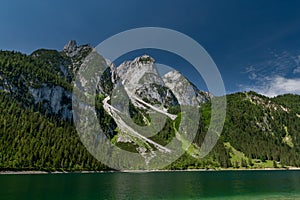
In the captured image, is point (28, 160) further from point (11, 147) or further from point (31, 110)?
point (31, 110)

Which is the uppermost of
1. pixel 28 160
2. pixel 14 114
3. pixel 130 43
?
pixel 14 114

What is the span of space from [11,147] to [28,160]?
17.0 m

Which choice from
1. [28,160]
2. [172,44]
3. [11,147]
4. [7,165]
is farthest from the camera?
[11,147]

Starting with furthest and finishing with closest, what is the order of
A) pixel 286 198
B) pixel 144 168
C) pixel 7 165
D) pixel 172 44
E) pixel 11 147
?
pixel 144 168 < pixel 11 147 < pixel 7 165 < pixel 286 198 < pixel 172 44

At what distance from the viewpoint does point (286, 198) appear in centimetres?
4666

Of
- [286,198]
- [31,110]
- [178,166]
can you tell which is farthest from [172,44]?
[31,110]

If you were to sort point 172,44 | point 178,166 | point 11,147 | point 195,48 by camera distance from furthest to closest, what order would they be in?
point 178,166, point 11,147, point 172,44, point 195,48

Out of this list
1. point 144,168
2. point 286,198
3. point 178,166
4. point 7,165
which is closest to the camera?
point 286,198

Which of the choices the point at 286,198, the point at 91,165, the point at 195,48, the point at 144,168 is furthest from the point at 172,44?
the point at 144,168

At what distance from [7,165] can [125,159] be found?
73407 millimetres

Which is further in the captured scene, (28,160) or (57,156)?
(57,156)

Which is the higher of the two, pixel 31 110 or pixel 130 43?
pixel 31 110

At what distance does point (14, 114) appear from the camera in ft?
594

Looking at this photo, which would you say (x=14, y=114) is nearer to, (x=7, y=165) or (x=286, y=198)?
(x=7, y=165)
